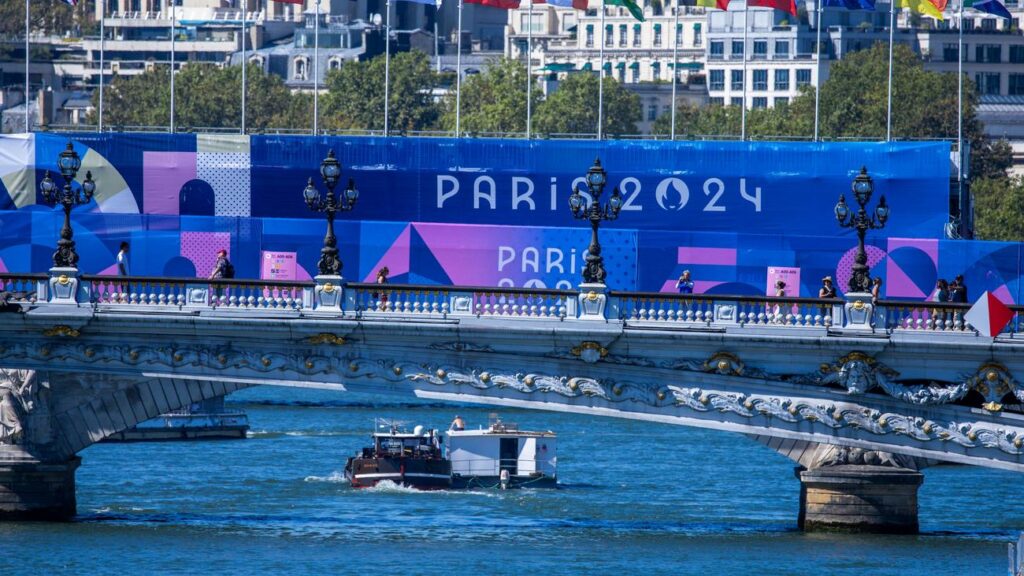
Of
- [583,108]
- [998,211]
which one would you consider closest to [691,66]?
[583,108]

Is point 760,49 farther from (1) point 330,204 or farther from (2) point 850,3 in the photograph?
(1) point 330,204

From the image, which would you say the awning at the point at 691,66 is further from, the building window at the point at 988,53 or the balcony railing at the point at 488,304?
the balcony railing at the point at 488,304

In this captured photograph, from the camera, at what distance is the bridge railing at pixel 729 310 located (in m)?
53.3

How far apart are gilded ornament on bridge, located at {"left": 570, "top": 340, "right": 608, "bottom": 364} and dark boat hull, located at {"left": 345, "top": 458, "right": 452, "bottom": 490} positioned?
17982 mm

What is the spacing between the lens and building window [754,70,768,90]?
16638 centimetres

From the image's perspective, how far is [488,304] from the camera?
54.6 m

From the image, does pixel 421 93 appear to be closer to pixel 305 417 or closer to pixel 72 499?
pixel 305 417

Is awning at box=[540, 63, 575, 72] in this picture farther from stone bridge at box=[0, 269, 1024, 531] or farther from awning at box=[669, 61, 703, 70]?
stone bridge at box=[0, 269, 1024, 531]

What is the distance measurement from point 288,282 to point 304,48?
11831 cm

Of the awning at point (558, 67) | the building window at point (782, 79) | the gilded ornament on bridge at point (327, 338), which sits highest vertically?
the awning at point (558, 67)

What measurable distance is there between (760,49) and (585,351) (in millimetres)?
114995

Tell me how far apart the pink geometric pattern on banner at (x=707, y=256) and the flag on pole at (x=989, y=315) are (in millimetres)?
14585

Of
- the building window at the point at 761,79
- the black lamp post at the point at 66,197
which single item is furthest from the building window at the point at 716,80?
the black lamp post at the point at 66,197

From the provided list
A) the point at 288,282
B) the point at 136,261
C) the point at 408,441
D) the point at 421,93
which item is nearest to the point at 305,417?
the point at 408,441
